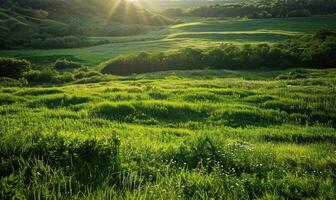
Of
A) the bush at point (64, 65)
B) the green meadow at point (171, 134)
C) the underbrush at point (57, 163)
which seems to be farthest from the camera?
the bush at point (64, 65)

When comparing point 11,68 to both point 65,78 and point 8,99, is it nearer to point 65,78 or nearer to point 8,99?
point 65,78

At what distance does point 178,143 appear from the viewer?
1454 cm

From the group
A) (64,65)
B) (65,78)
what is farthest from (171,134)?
(64,65)

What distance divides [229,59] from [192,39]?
41812 millimetres

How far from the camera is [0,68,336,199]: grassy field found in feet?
27.2

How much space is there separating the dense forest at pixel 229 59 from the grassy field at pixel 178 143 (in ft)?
110

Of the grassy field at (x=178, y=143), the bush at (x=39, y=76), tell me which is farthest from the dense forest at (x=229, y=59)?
the grassy field at (x=178, y=143)

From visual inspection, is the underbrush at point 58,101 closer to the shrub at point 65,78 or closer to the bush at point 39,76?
the shrub at point 65,78

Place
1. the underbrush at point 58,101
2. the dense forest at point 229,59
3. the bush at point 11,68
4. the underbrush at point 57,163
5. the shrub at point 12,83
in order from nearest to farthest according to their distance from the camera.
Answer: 1. the underbrush at point 57,163
2. the underbrush at point 58,101
3. the shrub at point 12,83
4. the bush at point 11,68
5. the dense forest at point 229,59

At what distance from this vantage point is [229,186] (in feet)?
28.0

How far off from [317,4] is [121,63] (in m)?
115

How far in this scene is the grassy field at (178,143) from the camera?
8.30 meters

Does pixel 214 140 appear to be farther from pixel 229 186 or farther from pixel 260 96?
pixel 260 96

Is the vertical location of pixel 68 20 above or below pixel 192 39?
above
